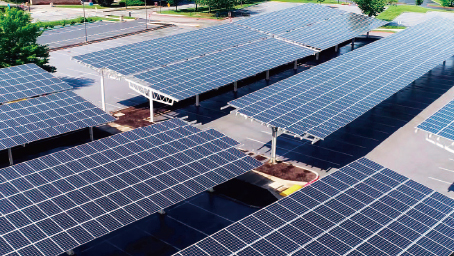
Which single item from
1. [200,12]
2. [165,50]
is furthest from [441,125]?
[200,12]

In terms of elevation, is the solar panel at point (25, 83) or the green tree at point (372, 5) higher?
the green tree at point (372, 5)

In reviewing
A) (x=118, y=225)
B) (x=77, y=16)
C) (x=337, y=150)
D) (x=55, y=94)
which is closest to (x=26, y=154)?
(x=55, y=94)

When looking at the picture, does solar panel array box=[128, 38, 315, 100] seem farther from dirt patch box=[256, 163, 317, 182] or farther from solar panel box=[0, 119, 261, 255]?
dirt patch box=[256, 163, 317, 182]

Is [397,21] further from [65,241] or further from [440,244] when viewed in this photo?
[65,241]

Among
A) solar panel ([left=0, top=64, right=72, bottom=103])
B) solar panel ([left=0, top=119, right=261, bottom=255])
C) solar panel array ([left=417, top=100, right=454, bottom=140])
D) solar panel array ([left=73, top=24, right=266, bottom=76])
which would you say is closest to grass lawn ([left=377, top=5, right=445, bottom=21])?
solar panel array ([left=73, top=24, right=266, bottom=76])

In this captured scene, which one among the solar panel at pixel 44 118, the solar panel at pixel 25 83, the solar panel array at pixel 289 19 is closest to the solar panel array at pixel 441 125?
the solar panel at pixel 44 118

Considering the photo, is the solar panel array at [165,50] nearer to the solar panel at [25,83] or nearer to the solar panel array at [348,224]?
the solar panel at [25,83]

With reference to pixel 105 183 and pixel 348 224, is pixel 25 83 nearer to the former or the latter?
pixel 105 183
